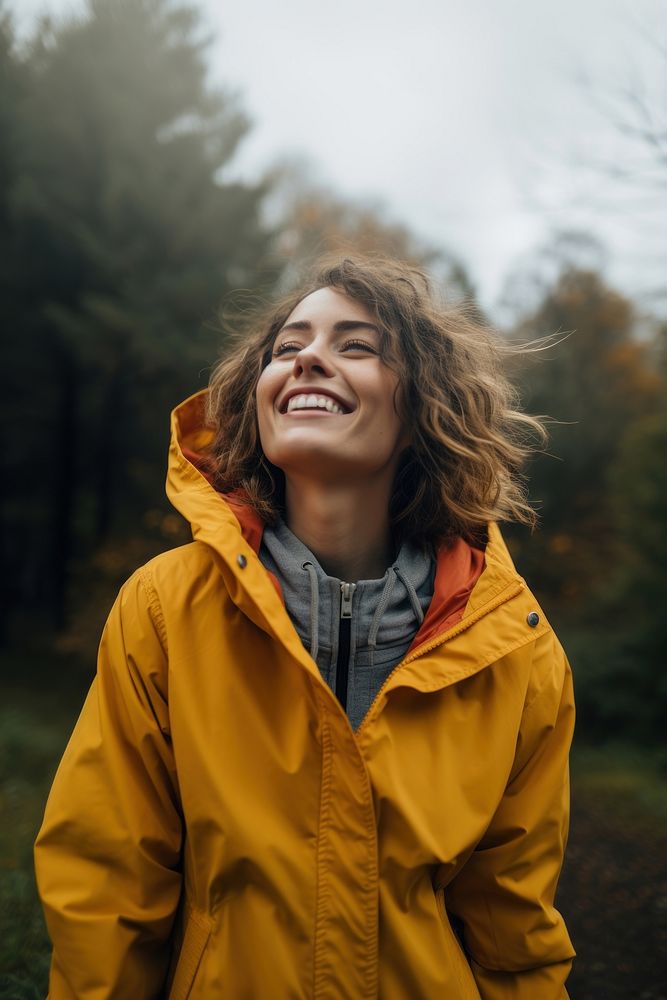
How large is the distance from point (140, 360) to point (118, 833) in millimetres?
9809

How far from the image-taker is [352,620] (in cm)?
181

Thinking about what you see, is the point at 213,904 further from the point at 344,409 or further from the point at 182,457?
the point at 344,409

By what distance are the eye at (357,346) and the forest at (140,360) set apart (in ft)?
17.9

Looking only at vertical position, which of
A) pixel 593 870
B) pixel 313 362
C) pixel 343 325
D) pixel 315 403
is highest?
pixel 343 325

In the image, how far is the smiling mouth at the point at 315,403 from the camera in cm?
186

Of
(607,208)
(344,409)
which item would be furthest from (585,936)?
(607,208)

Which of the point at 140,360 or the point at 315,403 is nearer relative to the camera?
the point at 315,403

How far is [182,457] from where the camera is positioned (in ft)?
6.10

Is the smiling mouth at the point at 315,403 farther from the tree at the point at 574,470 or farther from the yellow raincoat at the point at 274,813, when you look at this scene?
the tree at the point at 574,470

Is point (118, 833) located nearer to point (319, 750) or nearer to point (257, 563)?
point (319, 750)

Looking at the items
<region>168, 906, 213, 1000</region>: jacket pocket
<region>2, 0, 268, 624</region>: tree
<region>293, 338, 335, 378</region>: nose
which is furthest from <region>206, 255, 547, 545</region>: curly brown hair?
<region>2, 0, 268, 624</region>: tree

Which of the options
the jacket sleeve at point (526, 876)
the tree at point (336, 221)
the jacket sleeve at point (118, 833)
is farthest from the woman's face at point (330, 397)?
the tree at point (336, 221)

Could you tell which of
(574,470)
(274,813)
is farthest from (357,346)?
(574,470)

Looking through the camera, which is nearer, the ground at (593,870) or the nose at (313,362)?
the nose at (313,362)
